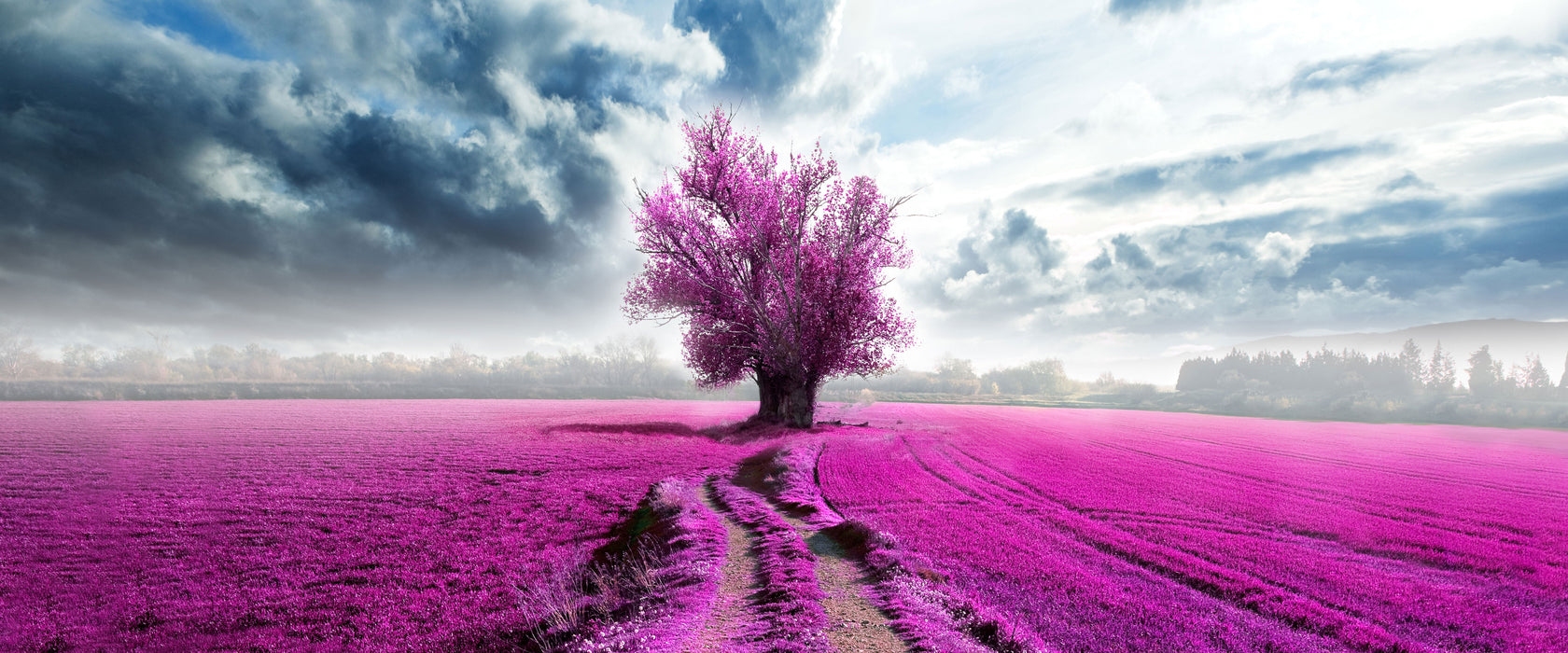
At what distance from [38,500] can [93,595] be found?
9880mm

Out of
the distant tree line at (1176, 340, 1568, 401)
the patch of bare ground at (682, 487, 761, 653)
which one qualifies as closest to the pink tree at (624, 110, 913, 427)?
the patch of bare ground at (682, 487, 761, 653)

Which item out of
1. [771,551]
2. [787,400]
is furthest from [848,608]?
[787,400]

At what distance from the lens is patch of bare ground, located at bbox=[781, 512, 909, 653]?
571 cm

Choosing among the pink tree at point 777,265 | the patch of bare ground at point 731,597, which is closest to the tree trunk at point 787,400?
the pink tree at point 777,265

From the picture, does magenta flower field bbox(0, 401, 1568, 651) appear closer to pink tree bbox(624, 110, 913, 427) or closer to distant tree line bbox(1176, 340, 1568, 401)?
pink tree bbox(624, 110, 913, 427)

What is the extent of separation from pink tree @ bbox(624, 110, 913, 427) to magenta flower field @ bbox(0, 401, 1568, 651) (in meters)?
8.20

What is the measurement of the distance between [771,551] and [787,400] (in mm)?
19067

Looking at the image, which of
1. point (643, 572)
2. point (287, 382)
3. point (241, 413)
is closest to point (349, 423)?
point (241, 413)

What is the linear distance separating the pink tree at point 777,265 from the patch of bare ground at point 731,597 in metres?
16.7

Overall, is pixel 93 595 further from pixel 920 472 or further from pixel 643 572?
pixel 920 472

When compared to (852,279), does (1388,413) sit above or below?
below

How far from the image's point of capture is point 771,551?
903 cm

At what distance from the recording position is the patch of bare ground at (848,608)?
5.71m

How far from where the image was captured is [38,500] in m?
13.0
